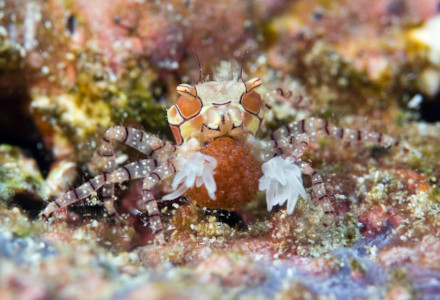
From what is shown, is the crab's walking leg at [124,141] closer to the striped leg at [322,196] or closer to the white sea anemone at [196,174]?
the white sea anemone at [196,174]

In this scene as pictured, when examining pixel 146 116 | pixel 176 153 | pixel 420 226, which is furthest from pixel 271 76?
pixel 420 226

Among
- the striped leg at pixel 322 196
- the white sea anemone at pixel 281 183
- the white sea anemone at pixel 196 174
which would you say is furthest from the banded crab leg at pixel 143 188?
the striped leg at pixel 322 196

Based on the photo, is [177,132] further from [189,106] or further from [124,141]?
[124,141]

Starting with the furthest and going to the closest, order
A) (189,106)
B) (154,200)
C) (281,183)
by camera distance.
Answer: (189,106) → (154,200) → (281,183)

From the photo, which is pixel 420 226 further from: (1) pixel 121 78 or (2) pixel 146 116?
(1) pixel 121 78

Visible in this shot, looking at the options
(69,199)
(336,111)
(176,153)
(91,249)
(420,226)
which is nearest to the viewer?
(91,249)

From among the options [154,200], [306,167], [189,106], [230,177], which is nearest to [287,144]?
[306,167]
